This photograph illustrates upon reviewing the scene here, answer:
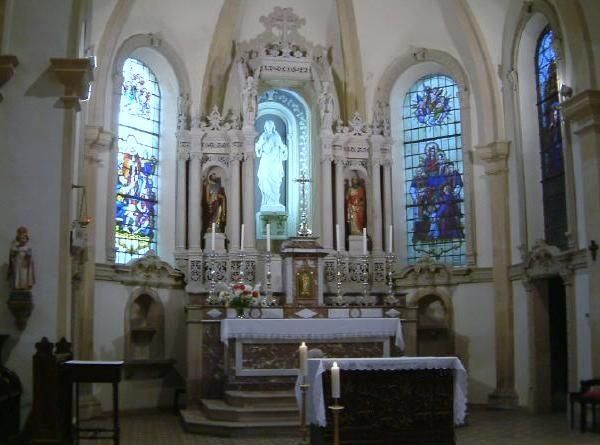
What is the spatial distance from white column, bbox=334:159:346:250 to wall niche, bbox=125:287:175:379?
4011 mm

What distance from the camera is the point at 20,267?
10961mm

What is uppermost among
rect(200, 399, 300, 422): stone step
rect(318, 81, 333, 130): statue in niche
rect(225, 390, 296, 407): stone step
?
rect(318, 81, 333, 130): statue in niche

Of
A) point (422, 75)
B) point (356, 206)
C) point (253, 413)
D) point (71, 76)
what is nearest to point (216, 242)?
point (356, 206)

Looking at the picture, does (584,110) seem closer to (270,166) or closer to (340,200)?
(340,200)

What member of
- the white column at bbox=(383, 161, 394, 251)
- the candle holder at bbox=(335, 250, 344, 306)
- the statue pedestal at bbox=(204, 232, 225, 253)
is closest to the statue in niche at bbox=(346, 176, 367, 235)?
the white column at bbox=(383, 161, 394, 251)

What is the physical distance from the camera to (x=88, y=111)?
15297 mm

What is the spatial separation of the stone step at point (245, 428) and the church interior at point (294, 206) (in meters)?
0.03

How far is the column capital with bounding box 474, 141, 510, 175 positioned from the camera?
16641 millimetres

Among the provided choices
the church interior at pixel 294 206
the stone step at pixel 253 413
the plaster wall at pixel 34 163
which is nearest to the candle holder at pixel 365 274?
the church interior at pixel 294 206

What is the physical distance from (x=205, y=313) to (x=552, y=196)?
680 cm

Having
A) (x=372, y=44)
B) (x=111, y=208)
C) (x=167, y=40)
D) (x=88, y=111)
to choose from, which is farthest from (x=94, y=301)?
(x=372, y=44)

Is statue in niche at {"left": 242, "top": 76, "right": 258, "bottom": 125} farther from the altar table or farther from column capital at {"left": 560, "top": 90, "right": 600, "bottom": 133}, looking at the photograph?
the altar table

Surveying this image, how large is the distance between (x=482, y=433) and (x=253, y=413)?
11.1 feet

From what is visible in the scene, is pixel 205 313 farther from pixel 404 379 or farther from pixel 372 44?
pixel 372 44
